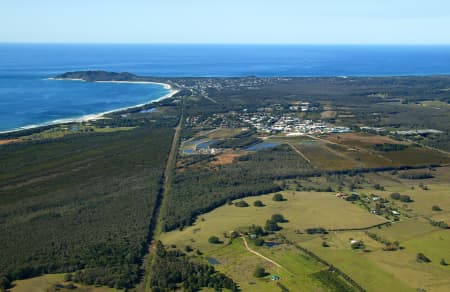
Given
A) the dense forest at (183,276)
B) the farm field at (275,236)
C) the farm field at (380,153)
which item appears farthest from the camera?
the farm field at (380,153)

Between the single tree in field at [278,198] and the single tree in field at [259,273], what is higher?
the single tree in field at [278,198]

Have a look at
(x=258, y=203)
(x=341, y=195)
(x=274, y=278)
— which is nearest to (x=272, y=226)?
(x=258, y=203)

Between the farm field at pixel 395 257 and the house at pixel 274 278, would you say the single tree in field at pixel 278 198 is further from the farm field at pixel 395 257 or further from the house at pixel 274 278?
the house at pixel 274 278

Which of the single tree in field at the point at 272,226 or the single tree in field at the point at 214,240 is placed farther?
the single tree in field at the point at 272,226

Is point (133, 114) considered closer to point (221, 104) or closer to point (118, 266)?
→ point (221, 104)

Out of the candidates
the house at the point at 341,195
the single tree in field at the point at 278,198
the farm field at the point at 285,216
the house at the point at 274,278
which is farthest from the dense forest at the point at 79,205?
the house at the point at 341,195

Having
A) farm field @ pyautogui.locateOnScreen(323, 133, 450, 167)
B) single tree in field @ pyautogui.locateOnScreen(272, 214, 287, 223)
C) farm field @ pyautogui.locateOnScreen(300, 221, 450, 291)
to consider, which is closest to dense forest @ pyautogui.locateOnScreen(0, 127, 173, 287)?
single tree in field @ pyautogui.locateOnScreen(272, 214, 287, 223)

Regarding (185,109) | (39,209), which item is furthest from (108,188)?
(185,109)

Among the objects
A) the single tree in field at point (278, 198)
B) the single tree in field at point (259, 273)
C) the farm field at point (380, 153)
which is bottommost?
the single tree in field at point (259, 273)

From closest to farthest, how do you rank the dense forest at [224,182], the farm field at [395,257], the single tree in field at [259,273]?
1. the farm field at [395,257]
2. the single tree in field at [259,273]
3. the dense forest at [224,182]

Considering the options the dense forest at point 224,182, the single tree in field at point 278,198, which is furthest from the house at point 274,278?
the single tree in field at point 278,198

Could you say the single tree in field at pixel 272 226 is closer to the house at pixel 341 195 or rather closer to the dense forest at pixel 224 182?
the dense forest at pixel 224 182
